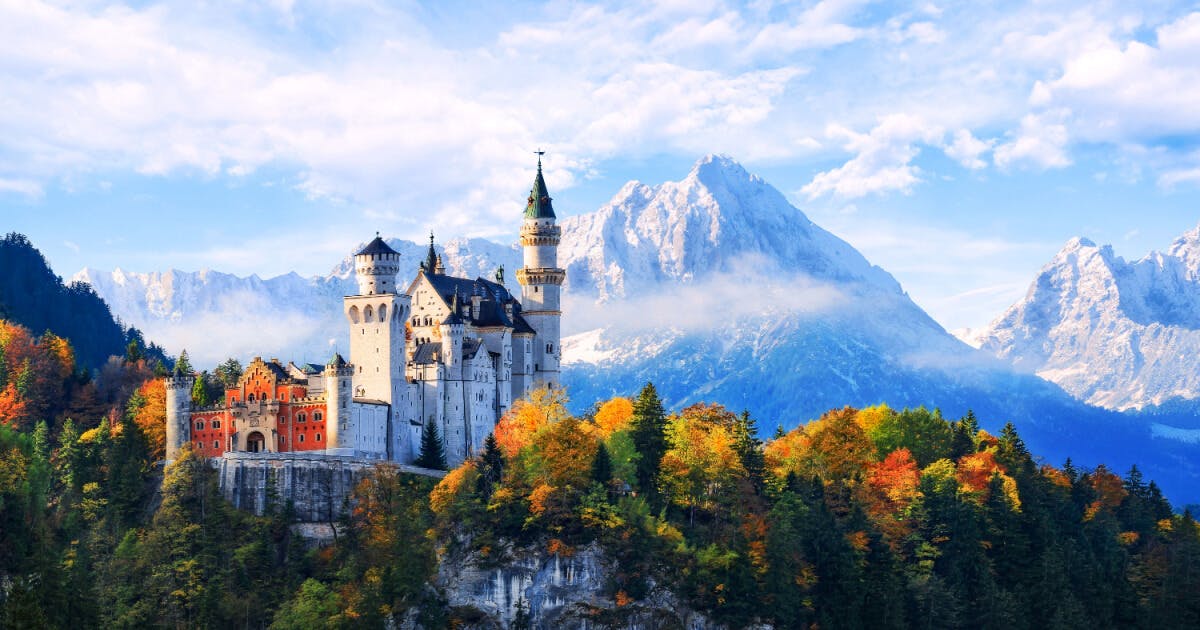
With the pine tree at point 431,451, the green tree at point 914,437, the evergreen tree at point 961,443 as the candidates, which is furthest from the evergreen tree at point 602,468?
the evergreen tree at point 961,443

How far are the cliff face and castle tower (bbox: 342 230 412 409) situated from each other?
16853mm

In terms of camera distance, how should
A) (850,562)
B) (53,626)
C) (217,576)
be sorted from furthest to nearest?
(850,562), (217,576), (53,626)

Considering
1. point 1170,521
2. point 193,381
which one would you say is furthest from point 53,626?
point 1170,521

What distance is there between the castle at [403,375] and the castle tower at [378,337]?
0.27 feet

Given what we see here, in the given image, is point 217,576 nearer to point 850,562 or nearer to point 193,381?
point 193,381

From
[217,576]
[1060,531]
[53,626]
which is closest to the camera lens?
[53,626]

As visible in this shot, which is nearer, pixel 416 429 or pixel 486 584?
pixel 486 584

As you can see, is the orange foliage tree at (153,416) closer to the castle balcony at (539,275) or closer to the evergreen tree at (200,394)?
the evergreen tree at (200,394)

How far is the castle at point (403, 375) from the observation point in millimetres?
117062

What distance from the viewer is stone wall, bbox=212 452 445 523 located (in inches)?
4466

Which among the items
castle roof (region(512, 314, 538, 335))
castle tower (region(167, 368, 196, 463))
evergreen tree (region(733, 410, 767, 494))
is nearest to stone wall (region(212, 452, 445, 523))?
Answer: castle tower (region(167, 368, 196, 463))

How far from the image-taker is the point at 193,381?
12394 cm

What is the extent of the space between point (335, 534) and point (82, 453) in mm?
22708

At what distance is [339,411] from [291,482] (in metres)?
6.47
